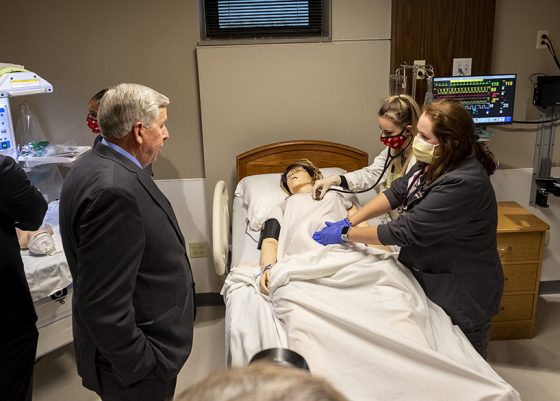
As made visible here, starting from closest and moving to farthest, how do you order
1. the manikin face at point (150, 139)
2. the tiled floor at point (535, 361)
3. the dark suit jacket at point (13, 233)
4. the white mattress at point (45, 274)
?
the manikin face at point (150, 139), the dark suit jacket at point (13, 233), the white mattress at point (45, 274), the tiled floor at point (535, 361)

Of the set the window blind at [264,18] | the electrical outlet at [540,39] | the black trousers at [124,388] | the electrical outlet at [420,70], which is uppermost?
the window blind at [264,18]

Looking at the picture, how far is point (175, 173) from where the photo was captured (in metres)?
3.06

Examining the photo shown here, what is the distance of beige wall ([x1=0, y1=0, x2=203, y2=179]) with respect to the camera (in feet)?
9.13

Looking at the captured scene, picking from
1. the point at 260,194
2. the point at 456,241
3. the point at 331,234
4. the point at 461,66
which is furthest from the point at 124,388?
the point at 461,66

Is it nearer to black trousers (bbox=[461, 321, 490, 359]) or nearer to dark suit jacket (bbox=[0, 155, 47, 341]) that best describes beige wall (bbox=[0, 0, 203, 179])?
dark suit jacket (bbox=[0, 155, 47, 341])

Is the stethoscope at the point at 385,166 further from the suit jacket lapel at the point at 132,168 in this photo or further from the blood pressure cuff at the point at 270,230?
the suit jacket lapel at the point at 132,168

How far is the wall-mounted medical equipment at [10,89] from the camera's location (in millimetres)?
2305

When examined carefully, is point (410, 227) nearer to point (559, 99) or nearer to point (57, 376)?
point (559, 99)

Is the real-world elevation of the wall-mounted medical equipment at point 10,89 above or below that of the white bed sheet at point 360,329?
above

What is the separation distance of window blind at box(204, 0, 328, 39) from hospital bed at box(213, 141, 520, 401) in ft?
4.21

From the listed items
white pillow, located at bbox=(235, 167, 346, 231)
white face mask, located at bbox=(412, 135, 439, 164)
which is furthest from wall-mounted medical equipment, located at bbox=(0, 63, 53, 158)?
white face mask, located at bbox=(412, 135, 439, 164)

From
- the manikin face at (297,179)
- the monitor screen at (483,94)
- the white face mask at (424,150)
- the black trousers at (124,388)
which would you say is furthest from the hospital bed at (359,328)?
the monitor screen at (483,94)

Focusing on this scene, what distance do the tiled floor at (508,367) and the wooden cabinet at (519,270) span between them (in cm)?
9

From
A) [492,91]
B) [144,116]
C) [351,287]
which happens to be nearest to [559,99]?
[492,91]
